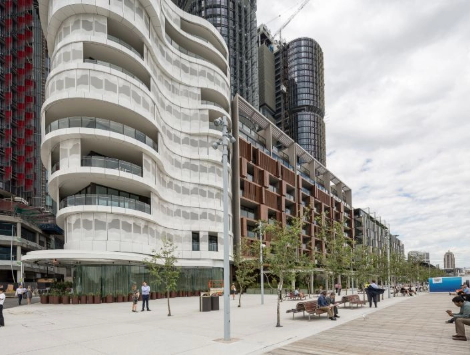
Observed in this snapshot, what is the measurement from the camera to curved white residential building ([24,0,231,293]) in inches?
1468

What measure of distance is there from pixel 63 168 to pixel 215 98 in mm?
26151

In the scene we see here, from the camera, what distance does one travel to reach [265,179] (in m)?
67.9

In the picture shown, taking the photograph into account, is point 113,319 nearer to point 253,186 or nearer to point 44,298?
point 44,298

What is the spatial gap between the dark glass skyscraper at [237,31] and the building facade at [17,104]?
62.5 meters

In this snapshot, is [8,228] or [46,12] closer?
[46,12]

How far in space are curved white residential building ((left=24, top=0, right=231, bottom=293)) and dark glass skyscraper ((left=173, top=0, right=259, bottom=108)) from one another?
313ft

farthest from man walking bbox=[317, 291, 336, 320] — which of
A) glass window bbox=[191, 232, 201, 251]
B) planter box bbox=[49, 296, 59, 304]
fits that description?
glass window bbox=[191, 232, 201, 251]

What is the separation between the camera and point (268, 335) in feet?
51.2

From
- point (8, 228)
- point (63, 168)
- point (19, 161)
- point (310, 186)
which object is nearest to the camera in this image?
point (63, 168)

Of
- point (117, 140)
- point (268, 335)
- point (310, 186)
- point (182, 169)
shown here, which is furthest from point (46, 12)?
point (310, 186)

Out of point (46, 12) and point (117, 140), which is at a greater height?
point (46, 12)

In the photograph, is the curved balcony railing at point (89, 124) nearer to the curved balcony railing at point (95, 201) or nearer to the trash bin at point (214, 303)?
the curved balcony railing at point (95, 201)

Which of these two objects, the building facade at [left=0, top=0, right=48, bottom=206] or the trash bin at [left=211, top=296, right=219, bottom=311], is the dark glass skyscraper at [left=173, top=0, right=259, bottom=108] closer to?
the building facade at [left=0, top=0, right=48, bottom=206]

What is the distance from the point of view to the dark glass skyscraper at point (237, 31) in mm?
143750
